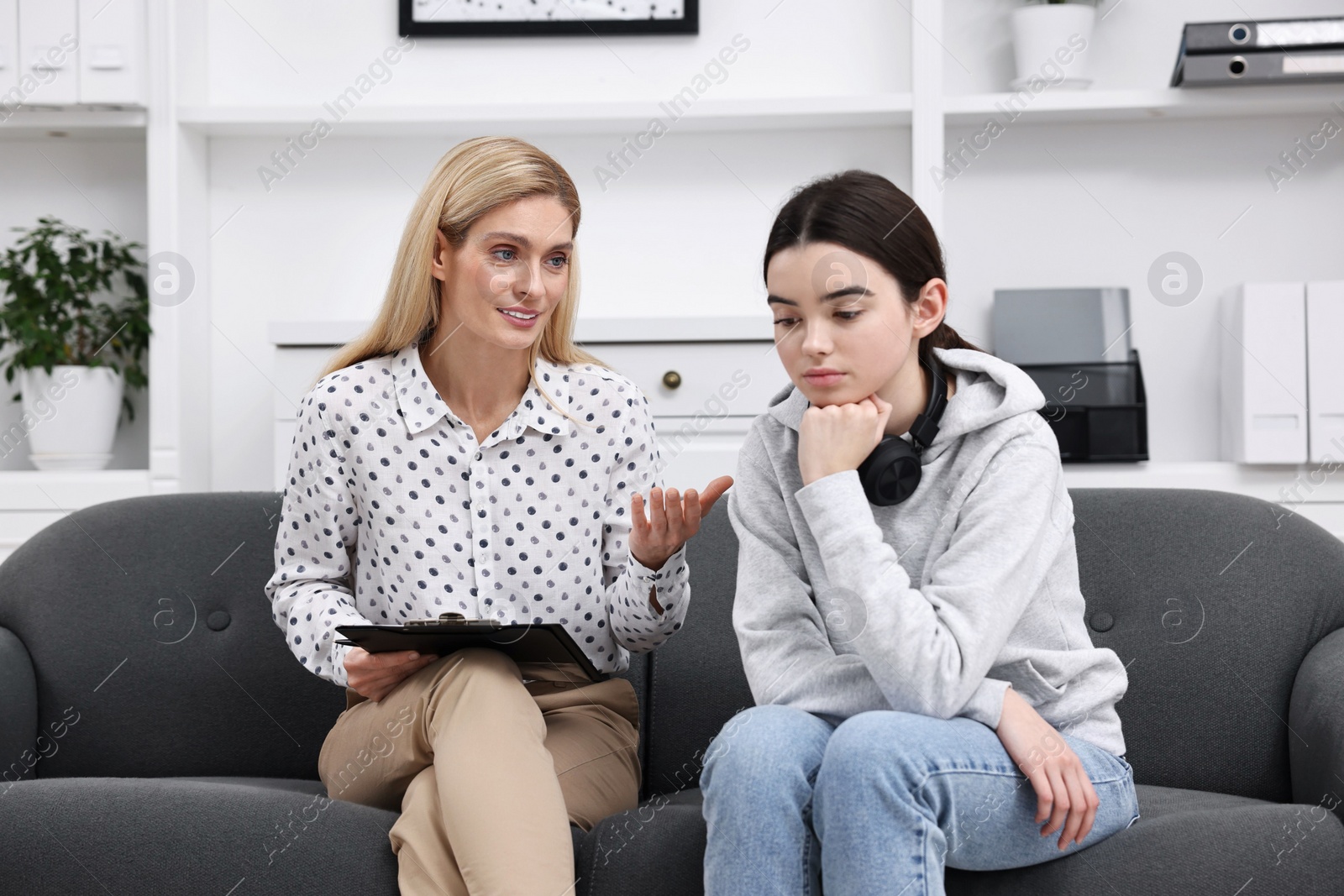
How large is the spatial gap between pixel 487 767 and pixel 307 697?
647 mm

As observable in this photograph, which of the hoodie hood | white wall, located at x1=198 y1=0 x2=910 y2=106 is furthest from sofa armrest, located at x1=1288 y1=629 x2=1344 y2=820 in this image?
white wall, located at x1=198 y1=0 x2=910 y2=106

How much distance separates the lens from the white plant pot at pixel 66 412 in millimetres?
2385

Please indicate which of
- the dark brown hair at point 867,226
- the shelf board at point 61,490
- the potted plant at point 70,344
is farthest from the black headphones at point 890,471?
the potted plant at point 70,344

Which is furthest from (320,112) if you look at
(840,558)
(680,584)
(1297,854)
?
(1297,854)

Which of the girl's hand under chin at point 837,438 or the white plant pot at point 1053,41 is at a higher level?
the white plant pot at point 1053,41

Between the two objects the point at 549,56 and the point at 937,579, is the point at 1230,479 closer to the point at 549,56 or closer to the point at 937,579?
the point at 937,579

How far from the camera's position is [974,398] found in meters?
1.26

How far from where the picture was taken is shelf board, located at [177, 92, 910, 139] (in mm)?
2363

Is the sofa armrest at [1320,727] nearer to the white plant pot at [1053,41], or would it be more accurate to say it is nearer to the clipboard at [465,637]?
the clipboard at [465,637]

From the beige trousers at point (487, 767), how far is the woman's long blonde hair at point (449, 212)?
15.0 inches

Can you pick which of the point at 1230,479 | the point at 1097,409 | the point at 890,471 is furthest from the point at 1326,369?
the point at 890,471

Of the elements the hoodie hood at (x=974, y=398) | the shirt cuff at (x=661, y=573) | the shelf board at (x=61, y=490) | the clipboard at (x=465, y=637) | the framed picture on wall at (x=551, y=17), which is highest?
the framed picture on wall at (x=551, y=17)

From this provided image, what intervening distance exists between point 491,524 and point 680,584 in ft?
0.81

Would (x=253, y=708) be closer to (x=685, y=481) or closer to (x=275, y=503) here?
(x=275, y=503)
